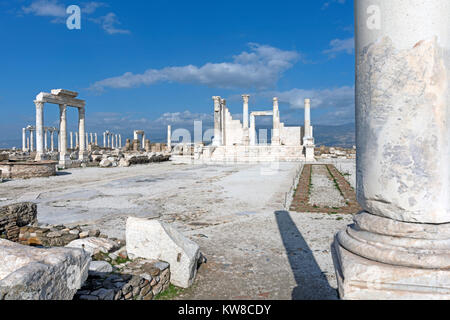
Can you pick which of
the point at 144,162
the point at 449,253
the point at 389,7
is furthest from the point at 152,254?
the point at 144,162

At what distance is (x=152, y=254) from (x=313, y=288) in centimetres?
196

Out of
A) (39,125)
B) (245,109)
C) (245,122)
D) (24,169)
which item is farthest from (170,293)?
(245,109)

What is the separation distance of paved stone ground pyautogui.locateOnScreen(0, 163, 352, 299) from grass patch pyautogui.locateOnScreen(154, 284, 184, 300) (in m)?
0.11

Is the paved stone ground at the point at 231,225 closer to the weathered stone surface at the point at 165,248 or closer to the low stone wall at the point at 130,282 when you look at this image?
the weathered stone surface at the point at 165,248

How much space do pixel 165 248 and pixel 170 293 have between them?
1.72 ft

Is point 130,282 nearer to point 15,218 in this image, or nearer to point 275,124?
point 15,218

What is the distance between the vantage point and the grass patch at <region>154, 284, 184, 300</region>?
338 centimetres

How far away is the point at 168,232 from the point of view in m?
3.83

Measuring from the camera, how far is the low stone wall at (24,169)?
589 inches

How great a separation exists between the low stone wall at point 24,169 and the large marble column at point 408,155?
16680mm

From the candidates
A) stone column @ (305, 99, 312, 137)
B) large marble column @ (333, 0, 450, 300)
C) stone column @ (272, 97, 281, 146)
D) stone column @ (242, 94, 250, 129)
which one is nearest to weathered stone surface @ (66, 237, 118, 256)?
large marble column @ (333, 0, 450, 300)

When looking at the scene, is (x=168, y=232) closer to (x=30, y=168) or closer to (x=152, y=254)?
(x=152, y=254)

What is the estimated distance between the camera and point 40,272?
2.13 m

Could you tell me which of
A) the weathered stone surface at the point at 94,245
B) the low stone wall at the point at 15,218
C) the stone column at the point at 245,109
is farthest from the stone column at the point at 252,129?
the weathered stone surface at the point at 94,245
